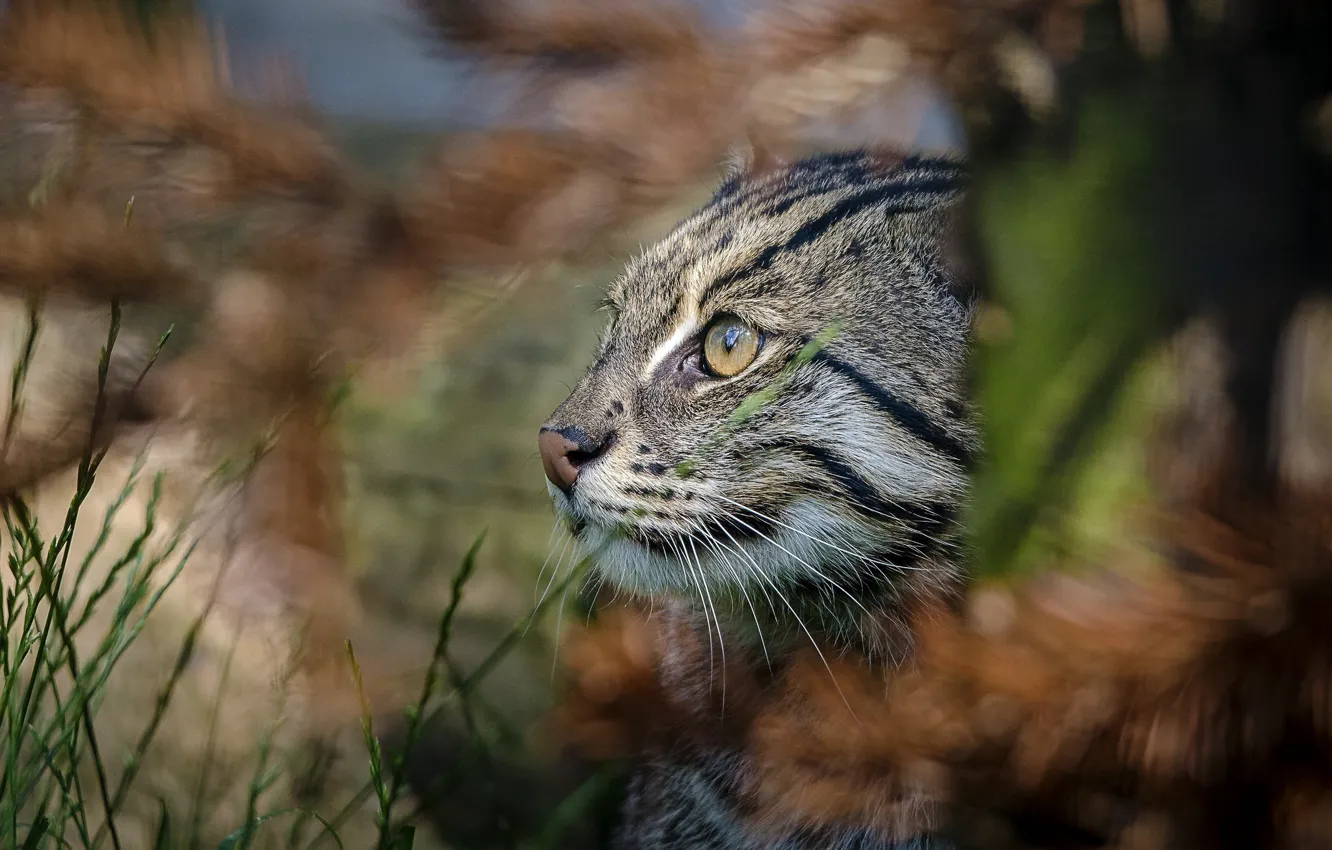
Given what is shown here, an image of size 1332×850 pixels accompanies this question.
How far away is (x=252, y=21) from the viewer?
2.42ft

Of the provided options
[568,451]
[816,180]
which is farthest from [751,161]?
[568,451]

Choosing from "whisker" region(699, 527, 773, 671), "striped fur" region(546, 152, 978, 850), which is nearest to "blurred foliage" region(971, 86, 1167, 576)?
"striped fur" region(546, 152, 978, 850)

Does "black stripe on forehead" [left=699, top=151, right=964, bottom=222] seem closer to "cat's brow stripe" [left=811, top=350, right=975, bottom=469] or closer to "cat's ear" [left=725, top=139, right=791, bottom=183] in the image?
"cat's ear" [left=725, top=139, right=791, bottom=183]

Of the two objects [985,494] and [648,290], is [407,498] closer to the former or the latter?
[648,290]

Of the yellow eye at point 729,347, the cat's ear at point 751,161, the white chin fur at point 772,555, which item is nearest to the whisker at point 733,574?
the white chin fur at point 772,555

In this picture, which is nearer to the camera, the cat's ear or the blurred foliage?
the blurred foliage

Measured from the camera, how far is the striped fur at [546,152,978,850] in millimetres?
607

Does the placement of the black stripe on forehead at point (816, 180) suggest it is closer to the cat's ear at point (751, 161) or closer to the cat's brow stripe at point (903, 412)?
the cat's ear at point (751, 161)

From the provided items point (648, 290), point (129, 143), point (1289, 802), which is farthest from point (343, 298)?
point (1289, 802)

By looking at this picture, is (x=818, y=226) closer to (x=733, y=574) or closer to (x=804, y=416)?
(x=804, y=416)

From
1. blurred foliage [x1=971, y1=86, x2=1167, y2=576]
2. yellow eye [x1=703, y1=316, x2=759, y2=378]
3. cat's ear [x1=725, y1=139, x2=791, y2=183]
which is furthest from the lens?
yellow eye [x1=703, y1=316, x2=759, y2=378]

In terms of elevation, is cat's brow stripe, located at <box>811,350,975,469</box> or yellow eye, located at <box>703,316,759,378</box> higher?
yellow eye, located at <box>703,316,759,378</box>

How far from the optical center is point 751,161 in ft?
1.98

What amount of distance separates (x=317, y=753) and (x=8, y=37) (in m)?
0.64
